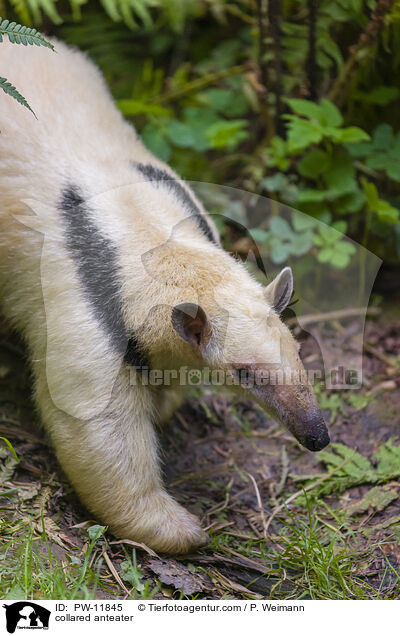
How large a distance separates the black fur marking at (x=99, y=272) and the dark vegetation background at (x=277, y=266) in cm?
132

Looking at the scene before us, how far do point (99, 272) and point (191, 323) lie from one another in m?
0.75

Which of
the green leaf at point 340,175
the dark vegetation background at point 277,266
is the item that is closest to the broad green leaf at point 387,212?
the dark vegetation background at point 277,266

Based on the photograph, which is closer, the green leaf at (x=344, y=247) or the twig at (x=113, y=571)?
the twig at (x=113, y=571)

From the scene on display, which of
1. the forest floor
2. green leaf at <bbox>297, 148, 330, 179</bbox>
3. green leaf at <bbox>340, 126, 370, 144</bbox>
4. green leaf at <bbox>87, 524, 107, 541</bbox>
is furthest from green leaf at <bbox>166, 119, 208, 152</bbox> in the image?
green leaf at <bbox>87, 524, 107, 541</bbox>

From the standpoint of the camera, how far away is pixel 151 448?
192 inches

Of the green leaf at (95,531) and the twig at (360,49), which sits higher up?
the twig at (360,49)

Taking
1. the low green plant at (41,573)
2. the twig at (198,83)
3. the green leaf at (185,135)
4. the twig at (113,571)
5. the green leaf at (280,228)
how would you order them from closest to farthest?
the low green plant at (41,573) < the twig at (113,571) < the green leaf at (280,228) < the green leaf at (185,135) < the twig at (198,83)

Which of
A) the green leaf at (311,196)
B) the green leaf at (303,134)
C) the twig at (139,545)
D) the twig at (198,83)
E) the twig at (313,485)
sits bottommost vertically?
the twig at (313,485)

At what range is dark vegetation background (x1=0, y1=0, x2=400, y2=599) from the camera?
4.66 metres

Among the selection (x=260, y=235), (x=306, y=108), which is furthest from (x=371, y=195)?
(x=260, y=235)

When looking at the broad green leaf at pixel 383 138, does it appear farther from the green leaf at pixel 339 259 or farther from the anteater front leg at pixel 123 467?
the anteater front leg at pixel 123 467

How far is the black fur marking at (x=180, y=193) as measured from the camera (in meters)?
5.31
